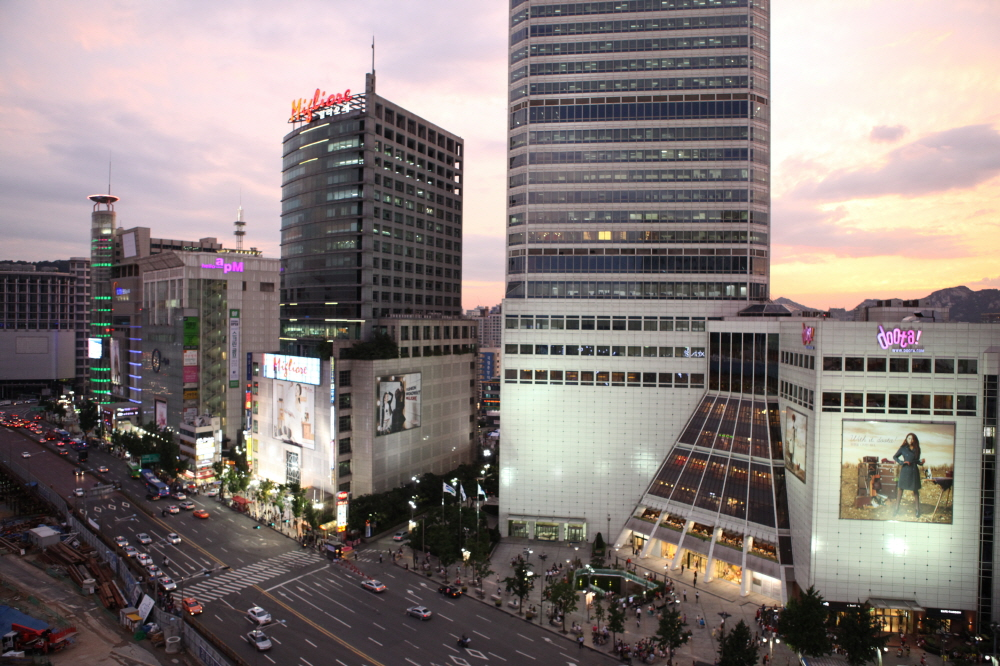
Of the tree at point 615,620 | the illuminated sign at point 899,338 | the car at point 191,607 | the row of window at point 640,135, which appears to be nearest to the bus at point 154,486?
the car at point 191,607

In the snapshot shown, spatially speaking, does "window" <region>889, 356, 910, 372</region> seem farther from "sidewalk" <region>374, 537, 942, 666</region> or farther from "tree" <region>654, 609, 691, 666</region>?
"tree" <region>654, 609, 691, 666</region>

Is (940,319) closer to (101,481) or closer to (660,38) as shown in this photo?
(660,38)

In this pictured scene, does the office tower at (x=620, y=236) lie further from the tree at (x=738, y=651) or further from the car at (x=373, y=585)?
the tree at (x=738, y=651)

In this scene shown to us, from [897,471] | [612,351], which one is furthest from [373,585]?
[897,471]

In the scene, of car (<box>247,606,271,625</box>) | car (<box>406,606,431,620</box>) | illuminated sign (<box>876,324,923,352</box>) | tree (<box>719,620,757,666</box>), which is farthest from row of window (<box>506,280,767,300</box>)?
car (<box>247,606,271,625</box>)

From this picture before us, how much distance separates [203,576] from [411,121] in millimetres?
80522

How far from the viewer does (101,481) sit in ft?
348

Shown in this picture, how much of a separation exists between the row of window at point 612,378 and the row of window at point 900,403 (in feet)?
67.3

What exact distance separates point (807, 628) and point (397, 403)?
6134 centimetres

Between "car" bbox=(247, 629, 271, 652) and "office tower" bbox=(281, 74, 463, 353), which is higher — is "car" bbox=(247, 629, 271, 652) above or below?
below

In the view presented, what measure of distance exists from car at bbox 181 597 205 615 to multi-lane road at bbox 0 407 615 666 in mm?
644

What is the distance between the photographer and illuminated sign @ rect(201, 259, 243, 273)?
120562mm

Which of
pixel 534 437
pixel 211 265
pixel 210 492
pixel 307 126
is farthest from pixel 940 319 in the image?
pixel 211 265

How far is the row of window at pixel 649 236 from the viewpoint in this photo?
261 ft
